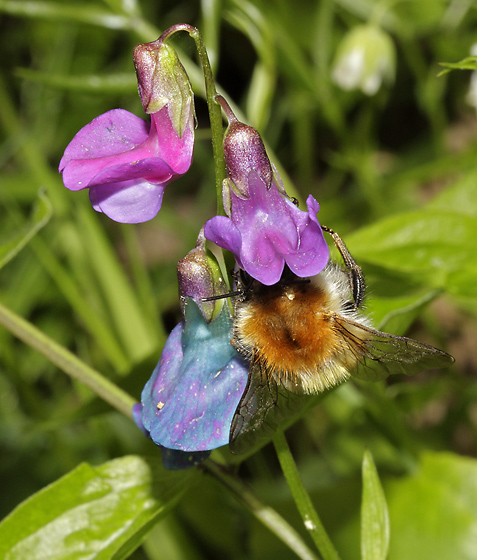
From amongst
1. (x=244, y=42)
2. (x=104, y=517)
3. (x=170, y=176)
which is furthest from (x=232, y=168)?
(x=244, y=42)

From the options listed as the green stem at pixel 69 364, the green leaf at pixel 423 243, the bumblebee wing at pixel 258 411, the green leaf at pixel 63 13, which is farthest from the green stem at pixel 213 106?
the green leaf at pixel 63 13

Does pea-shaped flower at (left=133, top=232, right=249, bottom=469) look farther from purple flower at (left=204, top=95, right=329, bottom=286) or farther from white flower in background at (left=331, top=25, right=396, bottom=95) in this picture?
white flower in background at (left=331, top=25, right=396, bottom=95)

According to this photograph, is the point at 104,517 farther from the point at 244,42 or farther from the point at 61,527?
the point at 244,42

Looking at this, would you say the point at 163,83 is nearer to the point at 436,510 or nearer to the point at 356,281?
the point at 356,281

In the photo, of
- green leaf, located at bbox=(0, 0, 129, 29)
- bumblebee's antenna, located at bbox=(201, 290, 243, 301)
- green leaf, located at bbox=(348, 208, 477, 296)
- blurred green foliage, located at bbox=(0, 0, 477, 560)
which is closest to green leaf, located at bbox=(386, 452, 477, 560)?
blurred green foliage, located at bbox=(0, 0, 477, 560)

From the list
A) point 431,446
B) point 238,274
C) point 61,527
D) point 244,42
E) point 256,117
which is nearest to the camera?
point 238,274
